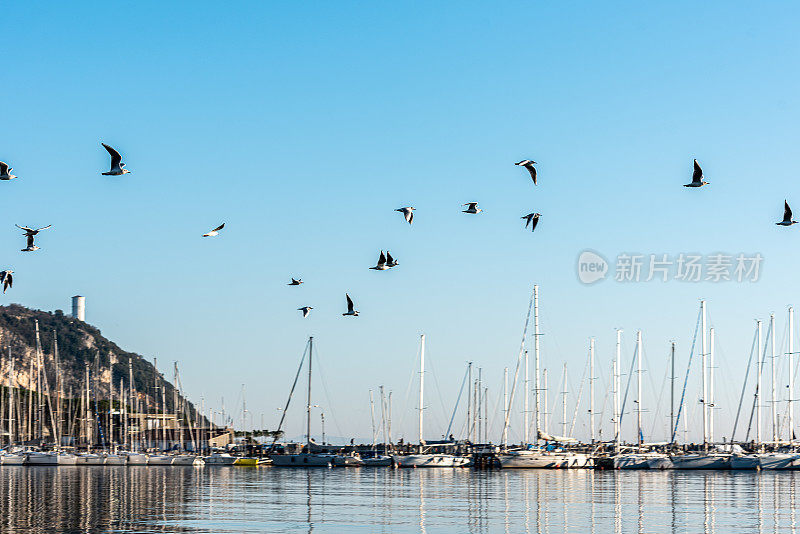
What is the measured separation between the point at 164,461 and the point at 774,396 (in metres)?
73.7

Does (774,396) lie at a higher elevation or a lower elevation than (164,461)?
higher

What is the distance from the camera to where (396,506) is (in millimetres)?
57094

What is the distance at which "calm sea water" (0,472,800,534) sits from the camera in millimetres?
45469

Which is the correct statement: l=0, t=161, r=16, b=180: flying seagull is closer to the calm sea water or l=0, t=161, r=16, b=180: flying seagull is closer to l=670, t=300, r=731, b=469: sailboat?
the calm sea water

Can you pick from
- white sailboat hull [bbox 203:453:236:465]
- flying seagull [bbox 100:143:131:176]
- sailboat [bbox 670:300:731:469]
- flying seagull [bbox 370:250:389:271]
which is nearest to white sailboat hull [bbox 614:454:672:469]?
sailboat [bbox 670:300:731:469]

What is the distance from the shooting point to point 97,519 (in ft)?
155

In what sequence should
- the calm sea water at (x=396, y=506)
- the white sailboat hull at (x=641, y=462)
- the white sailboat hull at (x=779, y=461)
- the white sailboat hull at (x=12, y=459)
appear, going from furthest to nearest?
the white sailboat hull at (x=12, y=459) < the white sailboat hull at (x=641, y=462) < the white sailboat hull at (x=779, y=461) < the calm sea water at (x=396, y=506)

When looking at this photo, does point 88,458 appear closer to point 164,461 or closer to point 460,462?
point 164,461

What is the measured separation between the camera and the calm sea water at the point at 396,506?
45.5m

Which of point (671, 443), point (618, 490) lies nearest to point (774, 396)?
point (671, 443)

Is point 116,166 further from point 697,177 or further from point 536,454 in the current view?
point 536,454

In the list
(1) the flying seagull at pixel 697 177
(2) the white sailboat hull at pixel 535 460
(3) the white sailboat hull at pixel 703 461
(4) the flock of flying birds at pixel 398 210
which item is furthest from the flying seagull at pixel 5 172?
(3) the white sailboat hull at pixel 703 461

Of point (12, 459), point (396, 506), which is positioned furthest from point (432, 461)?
point (396, 506)

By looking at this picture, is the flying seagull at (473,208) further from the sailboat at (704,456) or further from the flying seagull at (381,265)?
the sailboat at (704,456)
